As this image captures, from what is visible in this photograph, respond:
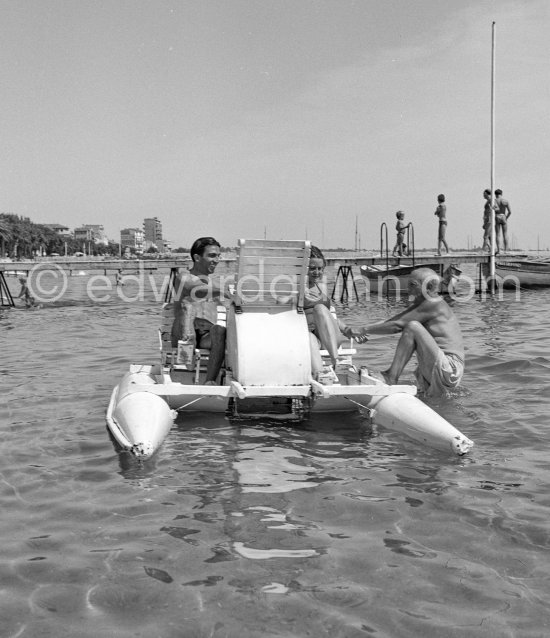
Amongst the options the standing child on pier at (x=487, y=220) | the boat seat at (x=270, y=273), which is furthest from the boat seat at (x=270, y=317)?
the standing child on pier at (x=487, y=220)

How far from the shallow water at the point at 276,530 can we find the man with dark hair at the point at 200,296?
142 centimetres

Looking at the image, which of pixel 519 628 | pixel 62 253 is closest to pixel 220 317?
pixel 519 628

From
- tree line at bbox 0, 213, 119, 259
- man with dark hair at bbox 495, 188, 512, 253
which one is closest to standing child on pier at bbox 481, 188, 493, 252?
man with dark hair at bbox 495, 188, 512, 253

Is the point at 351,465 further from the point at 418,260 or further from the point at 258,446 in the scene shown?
the point at 418,260

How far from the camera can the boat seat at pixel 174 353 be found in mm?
7855

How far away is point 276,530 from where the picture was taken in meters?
4.54

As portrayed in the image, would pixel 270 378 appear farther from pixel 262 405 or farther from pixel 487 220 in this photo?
pixel 487 220

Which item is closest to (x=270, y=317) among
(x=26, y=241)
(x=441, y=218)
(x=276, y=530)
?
(x=276, y=530)

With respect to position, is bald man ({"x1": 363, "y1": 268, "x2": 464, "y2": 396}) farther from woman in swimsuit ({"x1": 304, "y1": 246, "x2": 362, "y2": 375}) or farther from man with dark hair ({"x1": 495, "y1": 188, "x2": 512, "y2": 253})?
man with dark hair ({"x1": 495, "y1": 188, "x2": 512, "y2": 253})

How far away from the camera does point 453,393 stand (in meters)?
8.95

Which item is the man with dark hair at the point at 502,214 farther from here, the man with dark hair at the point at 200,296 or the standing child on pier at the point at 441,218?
the man with dark hair at the point at 200,296

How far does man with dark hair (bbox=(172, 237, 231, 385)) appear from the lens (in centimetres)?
844

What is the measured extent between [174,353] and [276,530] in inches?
182

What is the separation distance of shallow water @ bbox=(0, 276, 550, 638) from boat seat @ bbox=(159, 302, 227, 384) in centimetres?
96
